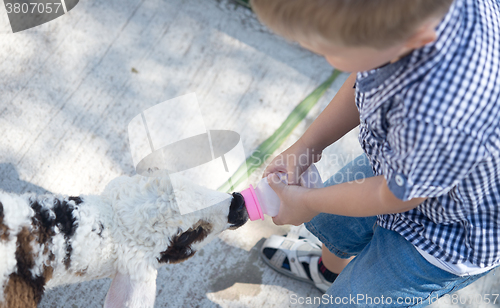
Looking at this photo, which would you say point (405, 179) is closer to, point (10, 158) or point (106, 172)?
Result: point (106, 172)

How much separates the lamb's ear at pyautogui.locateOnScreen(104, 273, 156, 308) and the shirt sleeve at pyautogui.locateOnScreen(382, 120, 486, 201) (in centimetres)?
117

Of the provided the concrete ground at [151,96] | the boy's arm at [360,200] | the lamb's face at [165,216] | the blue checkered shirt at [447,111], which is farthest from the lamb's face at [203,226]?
the blue checkered shirt at [447,111]

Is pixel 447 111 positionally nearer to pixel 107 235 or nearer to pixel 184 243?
pixel 184 243

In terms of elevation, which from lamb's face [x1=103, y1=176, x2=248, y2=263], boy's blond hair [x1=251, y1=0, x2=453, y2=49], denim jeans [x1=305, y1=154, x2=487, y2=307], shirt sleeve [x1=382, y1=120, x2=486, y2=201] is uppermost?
boy's blond hair [x1=251, y1=0, x2=453, y2=49]

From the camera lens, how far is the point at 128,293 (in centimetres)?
164

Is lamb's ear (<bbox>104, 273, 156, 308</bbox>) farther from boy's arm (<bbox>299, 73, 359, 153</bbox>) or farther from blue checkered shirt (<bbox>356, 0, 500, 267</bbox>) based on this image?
blue checkered shirt (<bbox>356, 0, 500, 267</bbox>)

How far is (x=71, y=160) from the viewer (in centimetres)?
258

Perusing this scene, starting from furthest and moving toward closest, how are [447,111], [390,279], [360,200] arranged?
1. [390,279]
2. [360,200]
3. [447,111]

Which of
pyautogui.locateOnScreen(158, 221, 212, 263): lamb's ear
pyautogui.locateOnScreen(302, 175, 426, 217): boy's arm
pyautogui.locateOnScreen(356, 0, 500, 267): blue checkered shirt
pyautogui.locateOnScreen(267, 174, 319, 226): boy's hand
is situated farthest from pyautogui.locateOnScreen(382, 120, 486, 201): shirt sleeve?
pyautogui.locateOnScreen(158, 221, 212, 263): lamb's ear

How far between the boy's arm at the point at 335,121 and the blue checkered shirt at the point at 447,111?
420 mm

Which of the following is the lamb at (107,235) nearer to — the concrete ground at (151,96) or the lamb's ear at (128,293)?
the lamb's ear at (128,293)

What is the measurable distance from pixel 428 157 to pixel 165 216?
1.11 meters

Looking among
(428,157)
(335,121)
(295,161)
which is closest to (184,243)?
(295,161)

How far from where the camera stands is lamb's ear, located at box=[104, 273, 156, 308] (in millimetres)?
1617
